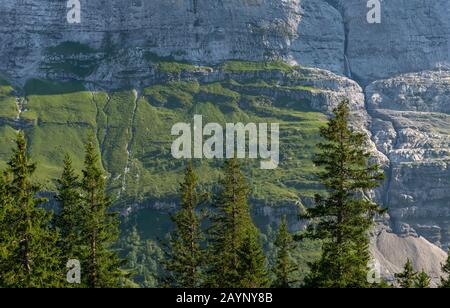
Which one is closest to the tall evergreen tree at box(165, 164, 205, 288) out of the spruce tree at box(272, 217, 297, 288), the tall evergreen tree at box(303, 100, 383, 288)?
the spruce tree at box(272, 217, 297, 288)

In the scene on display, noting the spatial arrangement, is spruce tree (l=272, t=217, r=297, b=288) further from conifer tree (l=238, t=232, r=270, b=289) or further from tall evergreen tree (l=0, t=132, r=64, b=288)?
tall evergreen tree (l=0, t=132, r=64, b=288)

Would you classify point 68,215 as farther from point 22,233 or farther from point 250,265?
point 250,265

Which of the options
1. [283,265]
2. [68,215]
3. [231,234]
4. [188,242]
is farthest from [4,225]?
[283,265]

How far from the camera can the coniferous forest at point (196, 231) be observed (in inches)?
1969

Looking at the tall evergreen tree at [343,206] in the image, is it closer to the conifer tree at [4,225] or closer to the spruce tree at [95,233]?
the spruce tree at [95,233]

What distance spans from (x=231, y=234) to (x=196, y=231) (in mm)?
3872

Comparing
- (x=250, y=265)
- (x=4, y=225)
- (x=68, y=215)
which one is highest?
(x=68, y=215)

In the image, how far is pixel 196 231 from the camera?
6550 cm

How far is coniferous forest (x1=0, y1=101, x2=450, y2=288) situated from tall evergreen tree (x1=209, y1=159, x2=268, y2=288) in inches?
4.1

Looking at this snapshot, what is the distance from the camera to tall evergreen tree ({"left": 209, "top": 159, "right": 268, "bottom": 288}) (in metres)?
61.7
